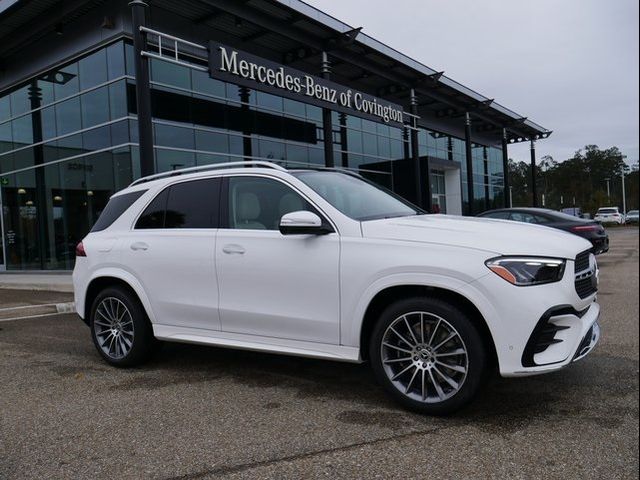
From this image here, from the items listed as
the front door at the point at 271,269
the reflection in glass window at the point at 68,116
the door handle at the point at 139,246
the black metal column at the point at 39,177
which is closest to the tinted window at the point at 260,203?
the front door at the point at 271,269

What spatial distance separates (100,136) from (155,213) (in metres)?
11.4

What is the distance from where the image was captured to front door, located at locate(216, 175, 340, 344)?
3.94m

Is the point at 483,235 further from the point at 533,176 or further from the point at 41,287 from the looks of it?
the point at 533,176

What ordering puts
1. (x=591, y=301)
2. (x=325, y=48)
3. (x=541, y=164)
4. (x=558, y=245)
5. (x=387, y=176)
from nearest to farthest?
1. (x=558, y=245)
2. (x=591, y=301)
3. (x=325, y=48)
4. (x=387, y=176)
5. (x=541, y=164)

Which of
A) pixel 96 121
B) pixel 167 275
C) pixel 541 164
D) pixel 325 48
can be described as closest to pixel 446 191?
pixel 541 164

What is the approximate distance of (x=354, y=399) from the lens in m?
3.99

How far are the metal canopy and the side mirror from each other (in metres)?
→ 11.4

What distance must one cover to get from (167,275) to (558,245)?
126 inches

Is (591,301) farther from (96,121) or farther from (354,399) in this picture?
(96,121)

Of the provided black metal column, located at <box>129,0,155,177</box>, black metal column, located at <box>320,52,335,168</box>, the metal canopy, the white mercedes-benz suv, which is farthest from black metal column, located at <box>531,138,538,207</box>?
the white mercedes-benz suv

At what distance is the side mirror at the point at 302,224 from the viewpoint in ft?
12.7

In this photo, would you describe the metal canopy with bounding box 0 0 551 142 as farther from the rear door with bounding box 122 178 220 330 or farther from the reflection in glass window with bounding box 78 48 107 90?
the rear door with bounding box 122 178 220 330

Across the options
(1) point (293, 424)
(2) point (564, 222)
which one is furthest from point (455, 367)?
(2) point (564, 222)

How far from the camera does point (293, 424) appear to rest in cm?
354
